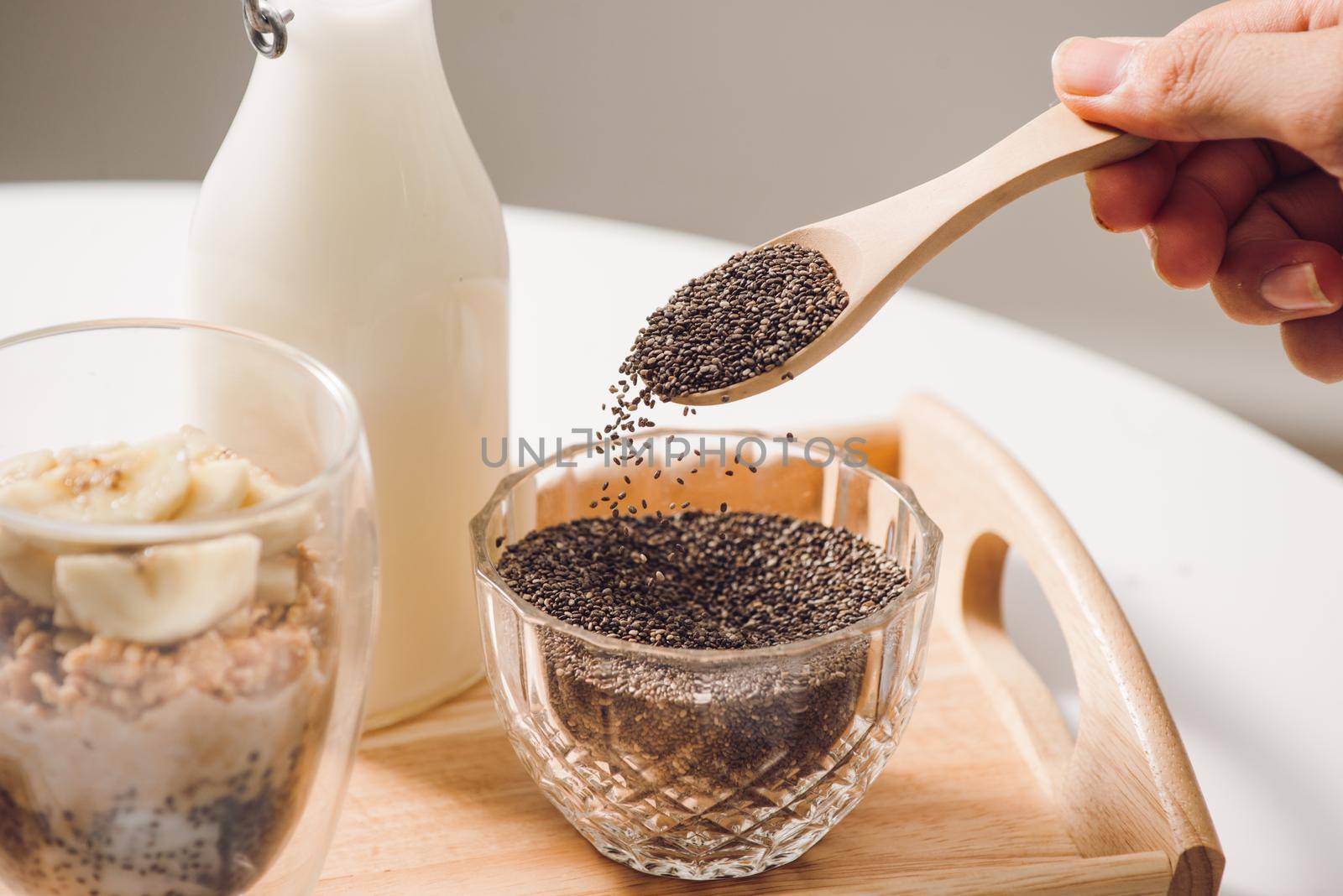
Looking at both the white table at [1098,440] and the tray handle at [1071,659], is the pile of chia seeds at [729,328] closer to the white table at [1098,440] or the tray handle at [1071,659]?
the tray handle at [1071,659]

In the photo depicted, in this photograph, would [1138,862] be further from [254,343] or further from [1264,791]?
[254,343]

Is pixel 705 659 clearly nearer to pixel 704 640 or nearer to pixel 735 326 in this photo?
pixel 704 640

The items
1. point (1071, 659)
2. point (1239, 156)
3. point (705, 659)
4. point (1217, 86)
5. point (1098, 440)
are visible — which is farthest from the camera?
point (1098, 440)

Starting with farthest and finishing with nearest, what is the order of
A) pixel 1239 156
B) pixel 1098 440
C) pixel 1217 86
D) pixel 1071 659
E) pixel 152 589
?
pixel 1098 440 < pixel 1239 156 < pixel 1071 659 < pixel 1217 86 < pixel 152 589

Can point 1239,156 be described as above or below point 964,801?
above

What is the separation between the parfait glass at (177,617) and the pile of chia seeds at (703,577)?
181 millimetres

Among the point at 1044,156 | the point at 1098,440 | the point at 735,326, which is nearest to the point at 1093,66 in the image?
the point at 1044,156

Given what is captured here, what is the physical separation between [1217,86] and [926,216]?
0.17 meters

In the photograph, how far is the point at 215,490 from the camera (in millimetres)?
501

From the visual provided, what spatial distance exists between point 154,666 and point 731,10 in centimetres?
216

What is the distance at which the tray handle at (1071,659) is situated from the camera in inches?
26.9

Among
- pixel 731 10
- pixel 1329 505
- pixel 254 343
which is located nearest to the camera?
pixel 254 343

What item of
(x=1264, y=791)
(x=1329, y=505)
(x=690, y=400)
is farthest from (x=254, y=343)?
(x=1329, y=505)

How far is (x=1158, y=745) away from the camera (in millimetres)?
701
